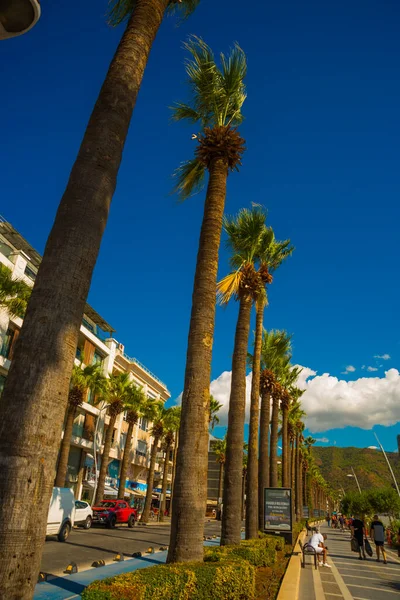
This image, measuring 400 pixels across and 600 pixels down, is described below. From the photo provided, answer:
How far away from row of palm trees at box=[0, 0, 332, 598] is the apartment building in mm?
18268

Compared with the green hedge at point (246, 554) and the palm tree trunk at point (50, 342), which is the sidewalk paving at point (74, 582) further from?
the palm tree trunk at point (50, 342)

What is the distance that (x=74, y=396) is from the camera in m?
31.6

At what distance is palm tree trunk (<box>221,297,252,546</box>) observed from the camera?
512 inches

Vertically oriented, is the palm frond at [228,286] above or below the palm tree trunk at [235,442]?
above

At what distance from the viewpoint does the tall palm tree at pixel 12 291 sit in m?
21.6

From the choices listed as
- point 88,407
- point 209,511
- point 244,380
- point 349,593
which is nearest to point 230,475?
point 244,380

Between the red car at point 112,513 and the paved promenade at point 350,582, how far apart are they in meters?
15.0

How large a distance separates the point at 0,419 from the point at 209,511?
8263cm

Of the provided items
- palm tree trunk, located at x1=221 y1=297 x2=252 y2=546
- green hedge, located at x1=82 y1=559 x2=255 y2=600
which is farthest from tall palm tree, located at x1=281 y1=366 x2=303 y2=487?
green hedge, located at x1=82 y1=559 x2=255 y2=600

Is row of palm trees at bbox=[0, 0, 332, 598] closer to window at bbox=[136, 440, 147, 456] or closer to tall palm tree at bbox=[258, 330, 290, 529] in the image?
tall palm tree at bbox=[258, 330, 290, 529]

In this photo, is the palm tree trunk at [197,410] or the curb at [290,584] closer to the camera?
the palm tree trunk at [197,410]

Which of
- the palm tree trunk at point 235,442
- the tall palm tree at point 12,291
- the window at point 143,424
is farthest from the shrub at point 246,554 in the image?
the window at point 143,424

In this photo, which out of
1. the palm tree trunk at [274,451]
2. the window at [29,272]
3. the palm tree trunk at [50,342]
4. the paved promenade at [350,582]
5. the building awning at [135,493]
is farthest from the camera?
the building awning at [135,493]

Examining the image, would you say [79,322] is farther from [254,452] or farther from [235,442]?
[254,452]
